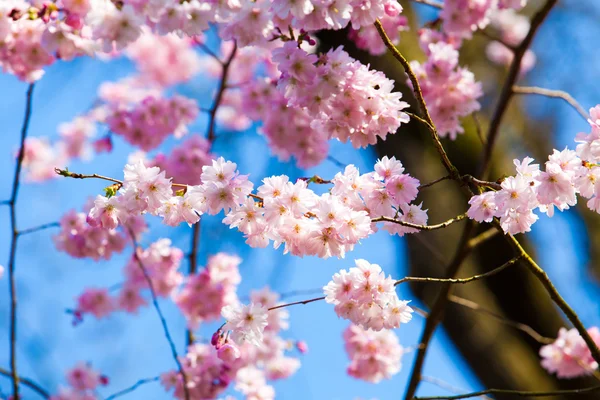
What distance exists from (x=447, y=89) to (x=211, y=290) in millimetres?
1328

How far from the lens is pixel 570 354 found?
2.51 metres

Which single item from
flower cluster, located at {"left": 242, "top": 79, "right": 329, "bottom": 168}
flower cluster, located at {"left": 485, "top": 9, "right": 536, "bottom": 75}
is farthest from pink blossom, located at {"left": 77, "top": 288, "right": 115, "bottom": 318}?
flower cluster, located at {"left": 485, "top": 9, "right": 536, "bottom": 75}

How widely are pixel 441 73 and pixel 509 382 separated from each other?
4.40 ft

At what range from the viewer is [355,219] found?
1.40 m

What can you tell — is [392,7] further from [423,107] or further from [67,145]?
[67,145]

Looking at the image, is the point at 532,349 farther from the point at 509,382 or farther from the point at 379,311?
the point at 379,311

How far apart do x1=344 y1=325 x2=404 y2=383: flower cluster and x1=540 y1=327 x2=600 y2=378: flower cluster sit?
0.60 meters

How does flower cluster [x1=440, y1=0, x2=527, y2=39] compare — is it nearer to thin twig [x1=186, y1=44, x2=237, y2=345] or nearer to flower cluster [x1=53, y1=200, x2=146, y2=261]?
thin twig [x1=186, y1=44, x2=237, y2=345]

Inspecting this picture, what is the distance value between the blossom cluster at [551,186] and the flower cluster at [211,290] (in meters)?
1.71

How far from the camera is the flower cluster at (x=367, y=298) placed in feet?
4.66

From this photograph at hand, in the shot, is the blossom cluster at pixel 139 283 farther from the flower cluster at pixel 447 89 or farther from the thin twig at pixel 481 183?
the thin twig at pixel 481 183

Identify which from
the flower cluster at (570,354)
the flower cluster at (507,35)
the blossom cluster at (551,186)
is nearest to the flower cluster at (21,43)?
the blossom cluster at (551,186)

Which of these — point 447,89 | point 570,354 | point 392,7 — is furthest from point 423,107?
point 570,354

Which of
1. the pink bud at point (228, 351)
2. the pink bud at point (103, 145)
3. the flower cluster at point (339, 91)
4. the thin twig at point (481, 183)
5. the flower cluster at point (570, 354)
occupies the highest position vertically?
the flower cluster at point (339, 91)
